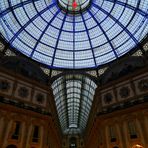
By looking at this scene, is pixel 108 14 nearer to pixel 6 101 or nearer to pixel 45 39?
pixel 45 39

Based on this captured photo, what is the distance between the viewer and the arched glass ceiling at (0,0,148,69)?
35.1 metres

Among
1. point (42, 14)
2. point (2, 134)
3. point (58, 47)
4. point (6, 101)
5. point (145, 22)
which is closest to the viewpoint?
point (2, 134)

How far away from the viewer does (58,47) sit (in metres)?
41.3

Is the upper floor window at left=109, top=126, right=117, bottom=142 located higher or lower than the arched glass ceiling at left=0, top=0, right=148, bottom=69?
lower

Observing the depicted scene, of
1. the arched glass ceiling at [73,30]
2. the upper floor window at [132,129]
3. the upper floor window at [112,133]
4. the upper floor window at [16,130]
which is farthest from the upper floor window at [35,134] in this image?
the arched glass ceiling at [73,30]

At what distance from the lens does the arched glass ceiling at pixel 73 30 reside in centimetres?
3506

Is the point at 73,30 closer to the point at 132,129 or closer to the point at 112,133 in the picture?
the point at 112,133

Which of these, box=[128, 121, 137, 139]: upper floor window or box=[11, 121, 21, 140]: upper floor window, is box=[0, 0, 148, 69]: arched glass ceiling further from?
box=[128, 121, 137, 139]: upper floor window

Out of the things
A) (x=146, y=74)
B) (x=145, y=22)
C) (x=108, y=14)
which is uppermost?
(x=108, y=14)

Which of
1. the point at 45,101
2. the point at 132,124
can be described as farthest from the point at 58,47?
the point at 132,124

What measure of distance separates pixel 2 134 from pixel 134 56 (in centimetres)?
2608

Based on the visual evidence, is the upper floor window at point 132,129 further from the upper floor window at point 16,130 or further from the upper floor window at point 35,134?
the upper floor window at point 16,130

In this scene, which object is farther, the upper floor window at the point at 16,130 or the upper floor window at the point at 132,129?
the upper floor window at the point at 132,129

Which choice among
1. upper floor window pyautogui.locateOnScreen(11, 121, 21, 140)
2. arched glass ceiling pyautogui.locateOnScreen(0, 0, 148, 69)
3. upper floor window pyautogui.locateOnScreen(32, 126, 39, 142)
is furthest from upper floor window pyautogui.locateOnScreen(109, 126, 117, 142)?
arched glass ceiling pyautogui.locateOnScreen(0, 0, 148, 69)
